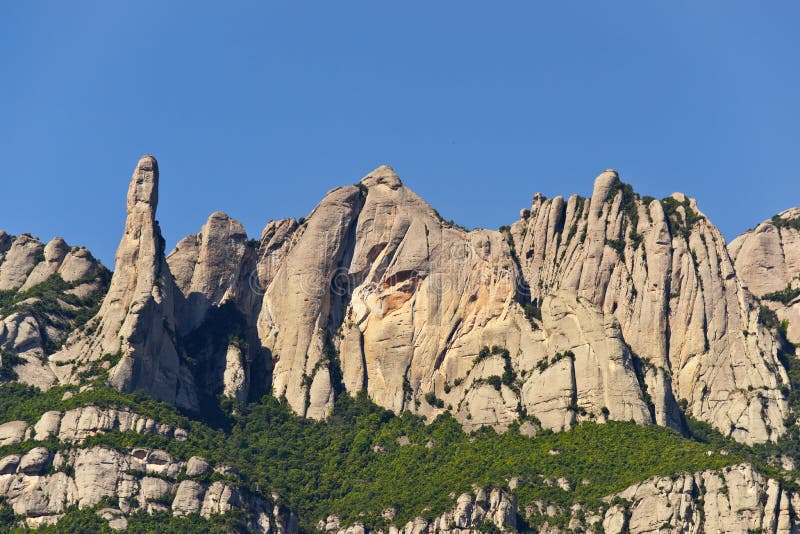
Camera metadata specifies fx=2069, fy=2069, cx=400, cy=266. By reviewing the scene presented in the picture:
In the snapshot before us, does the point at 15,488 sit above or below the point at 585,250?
below

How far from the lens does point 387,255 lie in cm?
16200

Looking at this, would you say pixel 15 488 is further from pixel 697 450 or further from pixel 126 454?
pixel 697 450

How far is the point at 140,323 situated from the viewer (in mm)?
148375

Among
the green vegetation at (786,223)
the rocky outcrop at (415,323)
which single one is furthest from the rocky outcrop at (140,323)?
the green vegetation at (786,223)

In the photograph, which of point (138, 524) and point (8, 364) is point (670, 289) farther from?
point (8, 364)

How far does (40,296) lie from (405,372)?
93.5 feet

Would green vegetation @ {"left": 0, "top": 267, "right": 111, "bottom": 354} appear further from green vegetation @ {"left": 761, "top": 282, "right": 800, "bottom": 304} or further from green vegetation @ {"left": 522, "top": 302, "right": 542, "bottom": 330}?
green vegetation @ {"left": 761, "top": 282, "right": 800, "bottom": 304}

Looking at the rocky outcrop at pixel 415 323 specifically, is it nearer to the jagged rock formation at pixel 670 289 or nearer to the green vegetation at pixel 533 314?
the green vegetation at pixel 533 314

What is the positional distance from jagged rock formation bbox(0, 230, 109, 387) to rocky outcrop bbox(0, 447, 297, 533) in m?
13.7

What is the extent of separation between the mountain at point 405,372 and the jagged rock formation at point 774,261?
21 cm

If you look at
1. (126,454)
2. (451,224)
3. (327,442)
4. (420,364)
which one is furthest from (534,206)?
(126,454)

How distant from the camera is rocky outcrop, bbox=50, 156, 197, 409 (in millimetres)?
147750

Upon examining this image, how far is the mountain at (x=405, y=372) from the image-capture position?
13475 centimetres

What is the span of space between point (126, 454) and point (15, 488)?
7.52m
